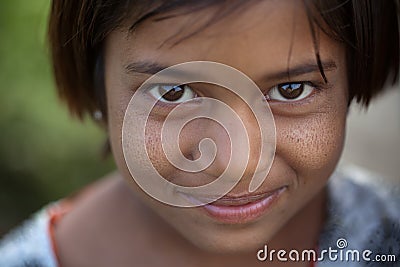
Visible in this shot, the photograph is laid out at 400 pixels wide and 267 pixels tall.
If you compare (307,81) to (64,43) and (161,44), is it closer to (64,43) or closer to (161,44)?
(161,44)

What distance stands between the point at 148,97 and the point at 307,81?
0.16 m

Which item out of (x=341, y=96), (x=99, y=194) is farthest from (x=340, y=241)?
(x=99, y=194)

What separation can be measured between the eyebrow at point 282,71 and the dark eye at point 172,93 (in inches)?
0.9

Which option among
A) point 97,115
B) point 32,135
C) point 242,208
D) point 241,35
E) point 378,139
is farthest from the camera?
point 378,139

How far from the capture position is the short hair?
0.67 m

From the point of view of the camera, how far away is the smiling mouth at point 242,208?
2.45 ft

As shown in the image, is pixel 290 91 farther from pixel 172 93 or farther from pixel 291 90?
pixel 172 93

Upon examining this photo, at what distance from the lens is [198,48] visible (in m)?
0.65

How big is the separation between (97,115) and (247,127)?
31cm

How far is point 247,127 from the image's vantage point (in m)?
0.67

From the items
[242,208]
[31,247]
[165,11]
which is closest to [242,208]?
[242,208]

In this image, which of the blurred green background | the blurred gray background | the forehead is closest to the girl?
the forehead

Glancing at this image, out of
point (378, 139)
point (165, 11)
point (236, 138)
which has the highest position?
point (165, 11)

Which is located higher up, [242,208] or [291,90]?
[291,90]
